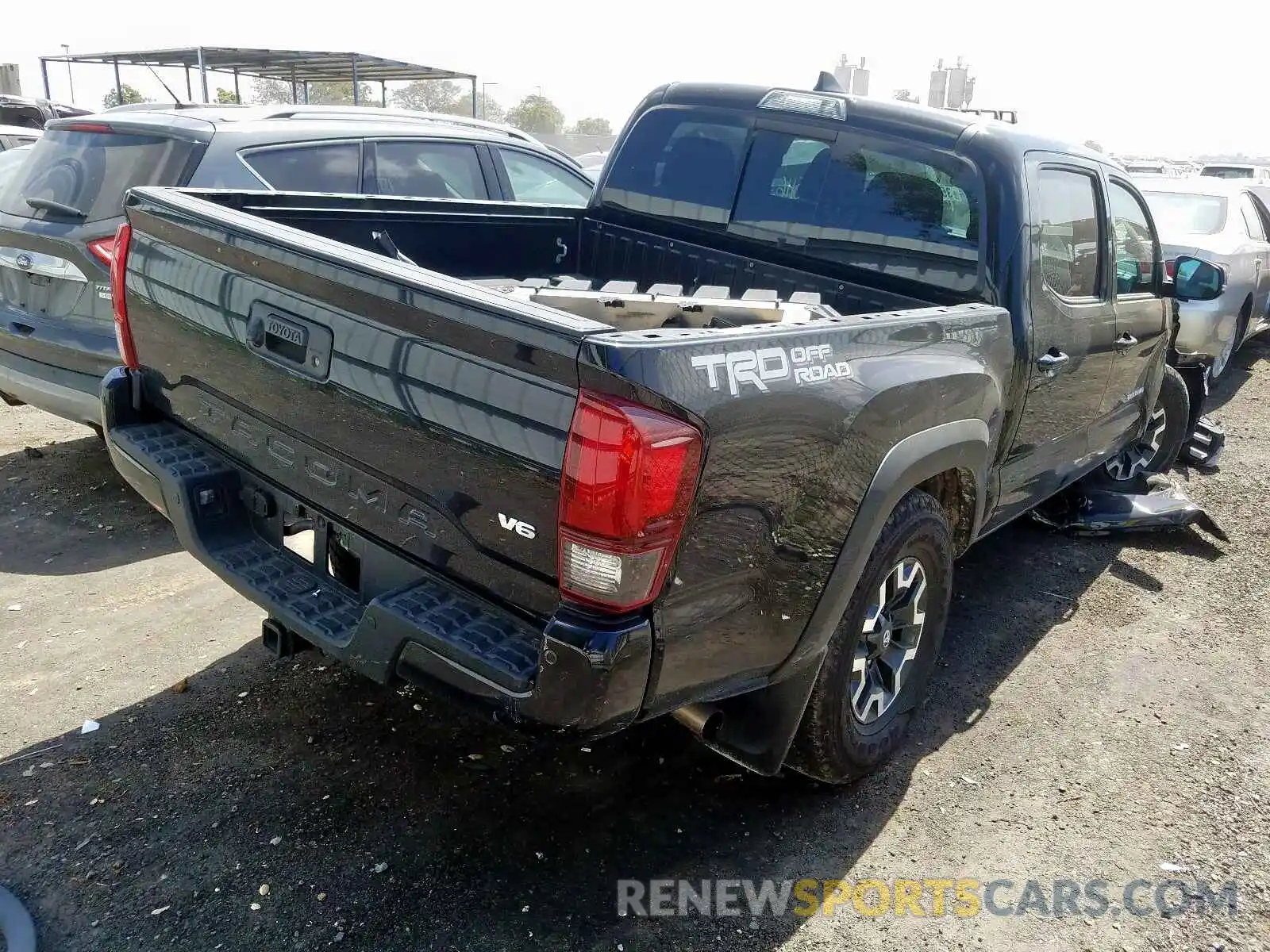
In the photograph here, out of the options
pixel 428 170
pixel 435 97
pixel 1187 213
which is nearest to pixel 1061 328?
pixel 428 170

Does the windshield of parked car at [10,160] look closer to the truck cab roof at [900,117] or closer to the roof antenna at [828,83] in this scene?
the truck cab roof at [900,117]

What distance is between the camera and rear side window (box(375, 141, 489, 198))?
5.72 metres

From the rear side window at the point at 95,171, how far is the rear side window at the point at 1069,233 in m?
3.86

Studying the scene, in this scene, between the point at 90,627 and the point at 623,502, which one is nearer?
the point at 623,502

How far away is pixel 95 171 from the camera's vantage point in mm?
4883

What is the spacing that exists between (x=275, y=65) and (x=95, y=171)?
51.7ft

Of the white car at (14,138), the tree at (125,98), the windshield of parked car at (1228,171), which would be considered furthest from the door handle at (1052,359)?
the tree at (125,98)

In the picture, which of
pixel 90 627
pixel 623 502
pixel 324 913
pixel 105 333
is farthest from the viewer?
pixel 105 333

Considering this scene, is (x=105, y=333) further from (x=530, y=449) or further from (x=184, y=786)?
(x=530, y=449)

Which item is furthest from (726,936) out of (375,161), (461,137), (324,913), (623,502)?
(461,137)

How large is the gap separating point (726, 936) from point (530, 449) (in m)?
1.39

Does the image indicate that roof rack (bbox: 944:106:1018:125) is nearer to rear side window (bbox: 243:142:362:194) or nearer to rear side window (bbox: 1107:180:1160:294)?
rear side window (bbox: 1107:180:1160:294)

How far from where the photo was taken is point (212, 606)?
160 inches

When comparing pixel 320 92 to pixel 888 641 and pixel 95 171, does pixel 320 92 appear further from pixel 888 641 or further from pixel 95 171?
pixel 888 641
